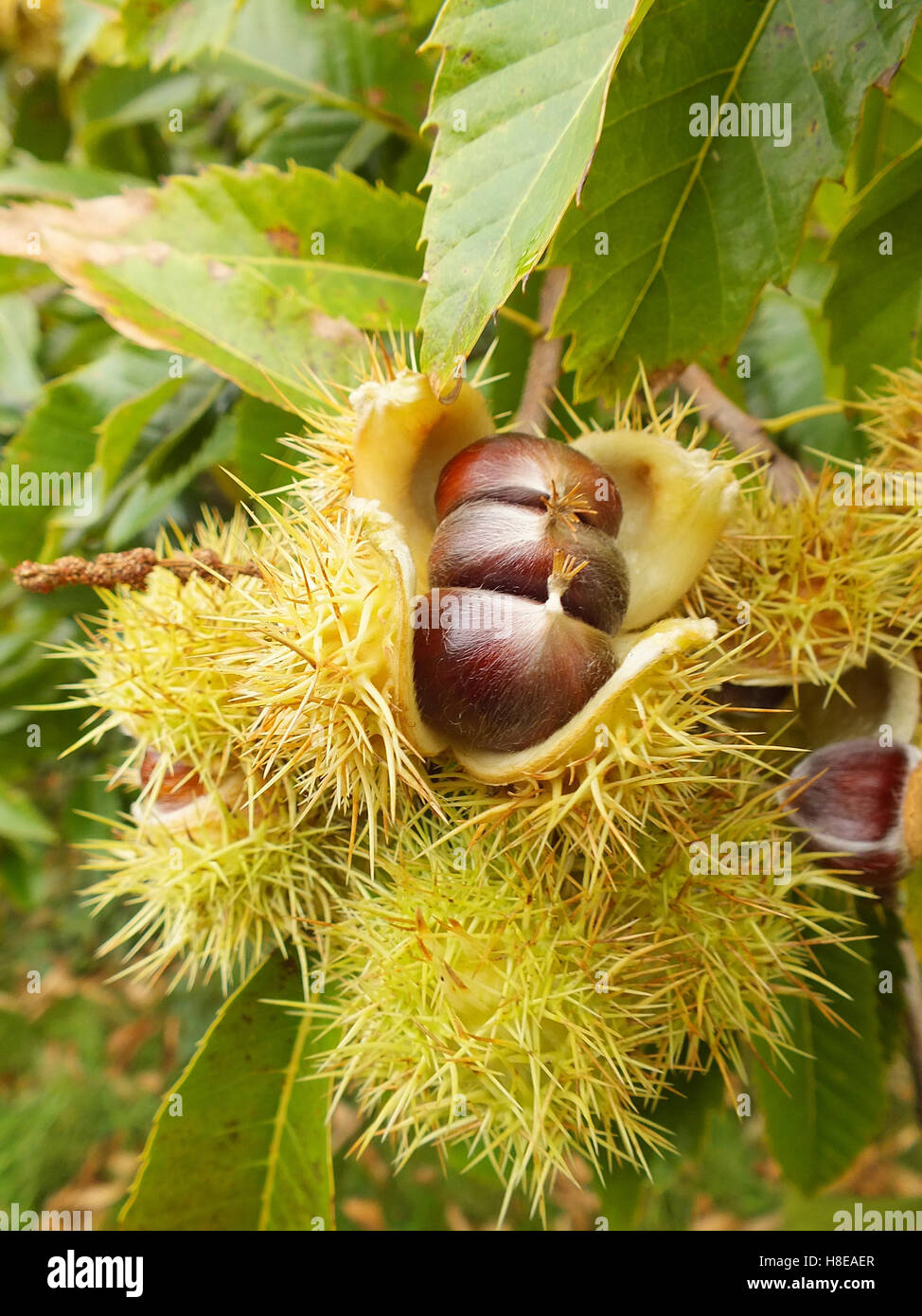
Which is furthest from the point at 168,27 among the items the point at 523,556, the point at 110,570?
the point at 523,556

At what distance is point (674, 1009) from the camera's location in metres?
0.76

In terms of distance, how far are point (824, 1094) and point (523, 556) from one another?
2.89ft

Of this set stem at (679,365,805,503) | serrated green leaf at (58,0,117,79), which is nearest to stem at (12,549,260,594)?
stem at (679,365,805,503)

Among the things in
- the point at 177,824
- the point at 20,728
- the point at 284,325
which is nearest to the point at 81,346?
the point at 20,728

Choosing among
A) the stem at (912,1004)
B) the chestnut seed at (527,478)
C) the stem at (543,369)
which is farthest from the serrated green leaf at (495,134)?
the stem at (912,1004)

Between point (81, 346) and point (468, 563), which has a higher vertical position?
point (81, 346)

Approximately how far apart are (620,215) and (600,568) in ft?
1.15

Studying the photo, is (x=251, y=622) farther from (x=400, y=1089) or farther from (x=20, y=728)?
(x=20, y=728)

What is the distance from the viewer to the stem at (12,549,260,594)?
77cm

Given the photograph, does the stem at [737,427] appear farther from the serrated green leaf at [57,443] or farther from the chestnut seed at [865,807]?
the serrated green leaf at [57,443]

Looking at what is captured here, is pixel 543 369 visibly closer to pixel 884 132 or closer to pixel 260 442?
pixel 260 442

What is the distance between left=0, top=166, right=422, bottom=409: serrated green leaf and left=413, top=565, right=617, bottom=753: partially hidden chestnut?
0.32 meters

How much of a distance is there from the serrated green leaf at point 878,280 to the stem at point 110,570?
69cm

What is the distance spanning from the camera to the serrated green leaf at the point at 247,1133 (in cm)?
91
